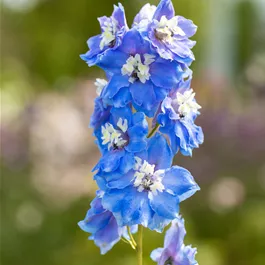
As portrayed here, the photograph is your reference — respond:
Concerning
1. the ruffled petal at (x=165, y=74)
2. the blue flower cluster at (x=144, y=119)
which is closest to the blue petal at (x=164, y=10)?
the blue flower cluster at (x=144, y=119)

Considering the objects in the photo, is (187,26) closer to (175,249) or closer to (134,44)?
(134,44)

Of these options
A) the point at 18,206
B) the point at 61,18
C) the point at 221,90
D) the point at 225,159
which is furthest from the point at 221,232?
the point at 61,18

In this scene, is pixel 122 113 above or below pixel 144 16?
below

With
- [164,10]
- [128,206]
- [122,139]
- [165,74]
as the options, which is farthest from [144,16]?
[128,206]

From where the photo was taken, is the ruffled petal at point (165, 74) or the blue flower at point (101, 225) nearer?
the ruffled petal at point (165, 74)

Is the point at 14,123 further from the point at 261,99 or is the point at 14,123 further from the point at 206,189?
the point at 261,99

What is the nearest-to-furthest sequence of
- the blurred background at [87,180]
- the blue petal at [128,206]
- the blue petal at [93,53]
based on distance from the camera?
the blue petal at [128,206] < the blue petal at [93,53] < the blurred background at [87,180]

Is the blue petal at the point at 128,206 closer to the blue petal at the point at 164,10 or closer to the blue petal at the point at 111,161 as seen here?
the blue petal at the point at 111,161
